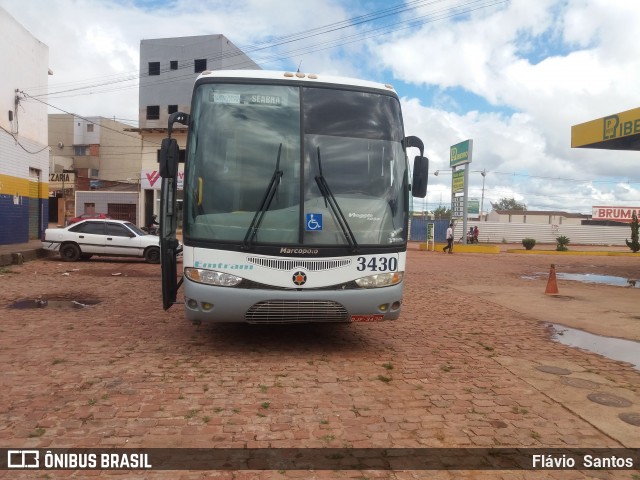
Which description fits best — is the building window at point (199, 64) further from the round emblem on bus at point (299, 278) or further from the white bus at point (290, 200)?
the round emblem on bus at point (299, 278)

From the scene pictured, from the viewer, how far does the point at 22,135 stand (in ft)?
64.5

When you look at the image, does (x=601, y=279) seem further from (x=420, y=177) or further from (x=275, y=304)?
(x=275, y=304)

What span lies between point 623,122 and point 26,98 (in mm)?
22363

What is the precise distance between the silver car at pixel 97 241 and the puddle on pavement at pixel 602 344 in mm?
13114

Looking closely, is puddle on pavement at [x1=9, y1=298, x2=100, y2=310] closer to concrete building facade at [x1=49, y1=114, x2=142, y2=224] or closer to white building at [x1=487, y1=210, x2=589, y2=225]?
concrete building facade at [x1=49, y1=114, x2=142, y2=224]

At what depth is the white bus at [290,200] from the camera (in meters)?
5.53

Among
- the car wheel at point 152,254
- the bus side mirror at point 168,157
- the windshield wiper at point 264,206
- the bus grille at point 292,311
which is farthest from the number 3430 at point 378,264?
the car wheel at point 152,254

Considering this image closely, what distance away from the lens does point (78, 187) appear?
44.5 meters

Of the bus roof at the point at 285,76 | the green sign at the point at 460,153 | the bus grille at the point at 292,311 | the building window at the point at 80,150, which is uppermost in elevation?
the building window at the point at 80,150

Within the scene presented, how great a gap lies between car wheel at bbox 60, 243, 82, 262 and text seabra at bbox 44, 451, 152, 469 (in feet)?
48.9

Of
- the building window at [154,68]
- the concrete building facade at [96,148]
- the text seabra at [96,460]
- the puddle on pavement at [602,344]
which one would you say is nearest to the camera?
the text seabra at [96,460]

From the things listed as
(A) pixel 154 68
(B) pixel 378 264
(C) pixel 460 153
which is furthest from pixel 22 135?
(C) pixel 460 153

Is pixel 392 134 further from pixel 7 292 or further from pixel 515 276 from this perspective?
pixel 515 276

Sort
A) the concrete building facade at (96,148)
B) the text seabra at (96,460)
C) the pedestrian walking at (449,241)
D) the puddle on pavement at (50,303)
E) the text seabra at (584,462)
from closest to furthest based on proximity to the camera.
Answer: the text seabra at (96,460) → the text seabra at (584,462) → the puddle on pavement at (50,303) → the pedestrian walking at (449,241) → the concrete building facade at (96,148)
